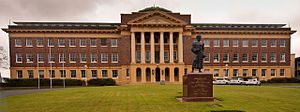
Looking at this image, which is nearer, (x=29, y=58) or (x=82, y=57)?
(x=29, y=58)

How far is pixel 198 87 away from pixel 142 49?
41.1 meters

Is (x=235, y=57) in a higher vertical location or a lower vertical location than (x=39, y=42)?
lower

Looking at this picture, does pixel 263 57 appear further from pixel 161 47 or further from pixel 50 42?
pixel 50 42

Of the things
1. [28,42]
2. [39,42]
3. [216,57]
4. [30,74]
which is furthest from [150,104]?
[28,42]

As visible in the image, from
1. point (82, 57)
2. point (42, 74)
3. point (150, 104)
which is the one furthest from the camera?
point (82, 57)

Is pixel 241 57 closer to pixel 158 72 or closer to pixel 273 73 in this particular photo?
pixel 273 73

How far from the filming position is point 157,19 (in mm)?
57844

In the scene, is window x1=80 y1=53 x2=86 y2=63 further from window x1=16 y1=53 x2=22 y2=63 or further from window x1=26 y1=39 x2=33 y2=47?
window x1=16 y1=53 x2=22 y2=63

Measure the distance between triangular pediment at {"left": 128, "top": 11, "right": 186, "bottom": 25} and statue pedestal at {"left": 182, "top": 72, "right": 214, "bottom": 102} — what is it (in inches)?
1630

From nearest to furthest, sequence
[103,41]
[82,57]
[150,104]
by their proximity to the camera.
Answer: [150,104] → [82,57] → [103,41]

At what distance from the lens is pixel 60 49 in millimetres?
60125

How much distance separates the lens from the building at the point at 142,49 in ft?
190

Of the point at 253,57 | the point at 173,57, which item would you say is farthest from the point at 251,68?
the point at 173,57

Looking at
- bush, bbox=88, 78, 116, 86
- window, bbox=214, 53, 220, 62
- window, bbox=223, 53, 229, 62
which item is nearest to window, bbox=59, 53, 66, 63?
bush, bbox=88, 78, 116, 86
